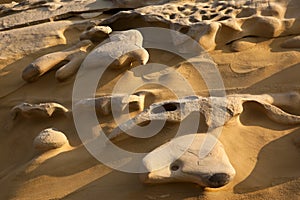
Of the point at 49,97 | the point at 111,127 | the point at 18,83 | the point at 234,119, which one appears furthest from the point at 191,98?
the point at 18,83

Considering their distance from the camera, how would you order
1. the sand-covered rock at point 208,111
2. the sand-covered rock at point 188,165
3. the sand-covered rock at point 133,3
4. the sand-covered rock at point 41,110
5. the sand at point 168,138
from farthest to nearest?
the sand-covered rock at point 133,3
the sand-covered rock at point 41,110
the sand-covered rock at point 208,111
the sand at point 168,138
the sand-covered rock at point 188,165

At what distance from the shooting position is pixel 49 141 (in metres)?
2.18

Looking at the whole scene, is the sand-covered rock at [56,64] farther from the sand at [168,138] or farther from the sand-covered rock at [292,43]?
the sand-covered rock at [292,43]

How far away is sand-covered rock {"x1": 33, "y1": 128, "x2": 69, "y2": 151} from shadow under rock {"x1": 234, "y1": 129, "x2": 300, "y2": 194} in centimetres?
87

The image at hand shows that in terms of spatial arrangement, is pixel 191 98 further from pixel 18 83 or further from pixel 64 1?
pixel 64 1

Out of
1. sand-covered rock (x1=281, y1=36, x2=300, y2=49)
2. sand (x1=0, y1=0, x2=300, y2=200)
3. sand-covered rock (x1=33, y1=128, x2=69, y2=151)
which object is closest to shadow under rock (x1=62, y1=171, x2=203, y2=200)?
sand (x1=0, y1=0, x2=300, y2=200)

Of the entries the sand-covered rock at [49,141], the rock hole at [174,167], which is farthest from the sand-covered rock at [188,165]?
the sand-covered rock at [49,141]

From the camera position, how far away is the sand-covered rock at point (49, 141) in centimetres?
218

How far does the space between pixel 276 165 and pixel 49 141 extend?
106cm

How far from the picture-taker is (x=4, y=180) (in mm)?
2168

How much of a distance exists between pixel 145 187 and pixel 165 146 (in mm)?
192

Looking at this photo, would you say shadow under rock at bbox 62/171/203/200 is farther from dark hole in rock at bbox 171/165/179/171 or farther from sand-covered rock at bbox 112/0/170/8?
sand-covered rock at bbox 112/0/170/8

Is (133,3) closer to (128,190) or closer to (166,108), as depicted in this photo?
(166,108)

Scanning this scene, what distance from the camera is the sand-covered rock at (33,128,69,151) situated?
218cm
